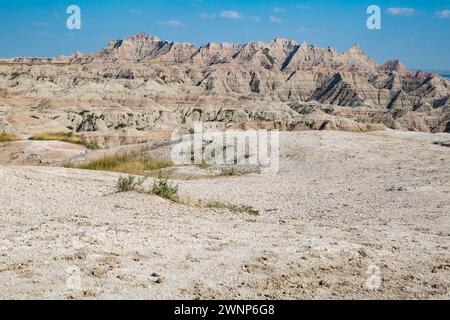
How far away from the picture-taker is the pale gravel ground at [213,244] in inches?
218

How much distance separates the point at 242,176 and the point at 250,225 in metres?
10.2

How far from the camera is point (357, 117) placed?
110875 millimetres

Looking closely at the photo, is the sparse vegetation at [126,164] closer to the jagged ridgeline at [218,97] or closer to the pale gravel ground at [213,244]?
the pale gravel ground at [213,244]

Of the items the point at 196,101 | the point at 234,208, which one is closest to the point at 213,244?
the point at 234,208

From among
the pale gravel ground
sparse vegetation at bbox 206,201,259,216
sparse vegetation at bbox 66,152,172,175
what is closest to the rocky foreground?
sparse vegetation at bbox 66,152,172,175

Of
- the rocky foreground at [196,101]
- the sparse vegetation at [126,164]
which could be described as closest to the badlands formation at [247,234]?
the sparse vegetation at [126,164]

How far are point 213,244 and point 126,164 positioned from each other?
15.1 metres

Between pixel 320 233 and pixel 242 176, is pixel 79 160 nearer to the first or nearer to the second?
pixel 242 176

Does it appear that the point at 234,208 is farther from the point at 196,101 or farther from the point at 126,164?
the point at 196,101

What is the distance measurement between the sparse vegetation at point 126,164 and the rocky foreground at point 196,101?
2735 centimetres

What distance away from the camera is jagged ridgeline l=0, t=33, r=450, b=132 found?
85.4m

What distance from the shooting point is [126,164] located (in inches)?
856

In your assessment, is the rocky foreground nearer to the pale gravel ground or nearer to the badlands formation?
the badlands formation

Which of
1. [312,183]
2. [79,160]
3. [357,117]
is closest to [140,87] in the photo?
[357,117]
